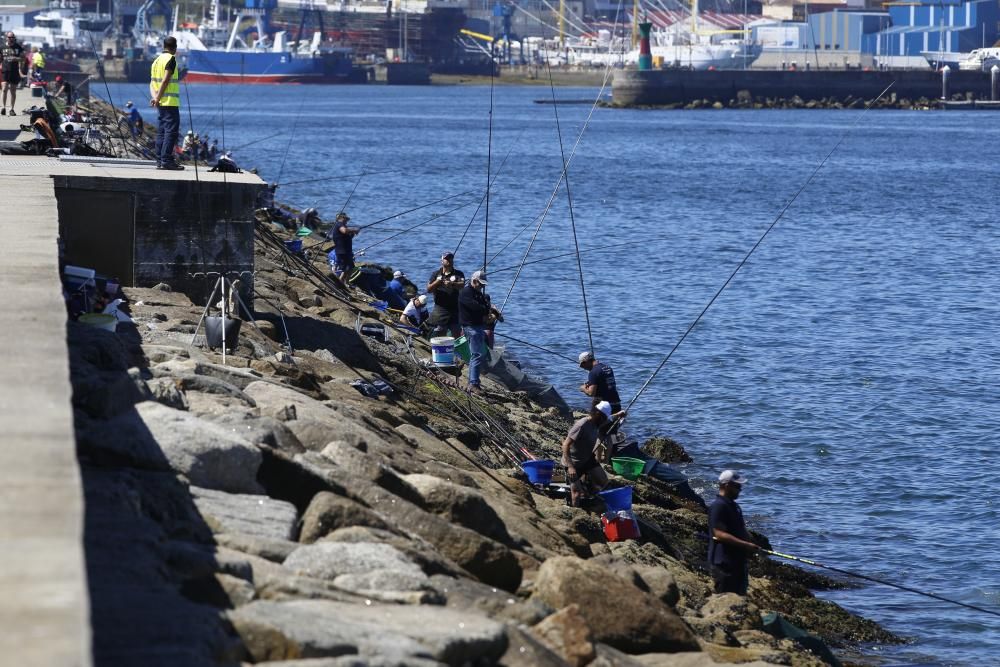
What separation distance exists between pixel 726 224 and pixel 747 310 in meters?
13.0

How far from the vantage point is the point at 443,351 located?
14.0 metres

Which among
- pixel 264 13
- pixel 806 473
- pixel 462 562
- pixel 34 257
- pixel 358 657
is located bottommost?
pixel 806 473

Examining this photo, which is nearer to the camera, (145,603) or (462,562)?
(145,603)

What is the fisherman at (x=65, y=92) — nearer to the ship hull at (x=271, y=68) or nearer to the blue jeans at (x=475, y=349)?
the blue jeans at (x=475, y=349)

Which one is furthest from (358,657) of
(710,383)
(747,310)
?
(747,310)

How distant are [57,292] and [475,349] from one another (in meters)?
7.05

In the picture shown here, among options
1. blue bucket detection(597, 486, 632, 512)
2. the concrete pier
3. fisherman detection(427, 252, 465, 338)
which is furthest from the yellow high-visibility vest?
blue bucket detection(597, 486, 632, 512)

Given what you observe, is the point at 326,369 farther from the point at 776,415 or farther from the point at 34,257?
the point at 776,415

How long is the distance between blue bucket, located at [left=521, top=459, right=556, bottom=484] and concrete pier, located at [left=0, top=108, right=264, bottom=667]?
2408mm

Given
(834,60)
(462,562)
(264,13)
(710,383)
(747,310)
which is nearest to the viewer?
(462,562)

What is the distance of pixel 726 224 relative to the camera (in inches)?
1447

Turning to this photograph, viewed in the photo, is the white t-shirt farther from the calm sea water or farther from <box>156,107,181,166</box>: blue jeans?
<box>156,107,181,166</box>: blue jeans

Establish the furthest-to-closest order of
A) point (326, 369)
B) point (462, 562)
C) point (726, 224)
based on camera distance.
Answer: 1. point (726, 224)
2. point (326, 369)
3. point (462, 562)

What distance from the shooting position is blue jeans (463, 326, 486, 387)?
1314cm
